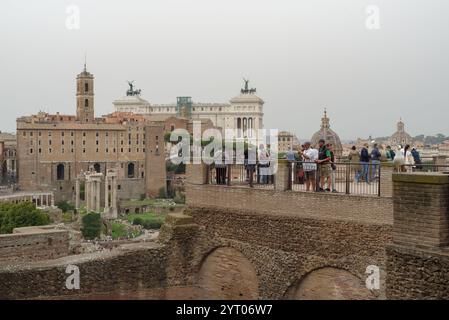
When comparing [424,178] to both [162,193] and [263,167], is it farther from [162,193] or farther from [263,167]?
[162,193]

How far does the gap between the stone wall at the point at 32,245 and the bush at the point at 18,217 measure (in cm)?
2488

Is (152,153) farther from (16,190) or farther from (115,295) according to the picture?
(115,295)

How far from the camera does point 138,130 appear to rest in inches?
4141

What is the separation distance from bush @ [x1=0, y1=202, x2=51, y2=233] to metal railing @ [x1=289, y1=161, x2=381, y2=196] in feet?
144

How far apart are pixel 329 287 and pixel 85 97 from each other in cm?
10160

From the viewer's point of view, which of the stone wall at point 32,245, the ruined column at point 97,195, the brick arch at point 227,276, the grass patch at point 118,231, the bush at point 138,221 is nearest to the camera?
the brick arch at point 227,276

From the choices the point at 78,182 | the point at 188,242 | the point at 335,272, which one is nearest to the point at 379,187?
the point at 335,272

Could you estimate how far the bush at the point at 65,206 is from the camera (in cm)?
8694

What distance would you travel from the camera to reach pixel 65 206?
88375 mm

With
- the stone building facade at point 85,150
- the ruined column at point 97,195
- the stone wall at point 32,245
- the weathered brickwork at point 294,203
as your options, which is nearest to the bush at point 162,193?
the stone building facade at point 85,150

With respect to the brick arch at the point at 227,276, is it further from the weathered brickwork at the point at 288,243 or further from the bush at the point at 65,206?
the bush at the point at 65,206

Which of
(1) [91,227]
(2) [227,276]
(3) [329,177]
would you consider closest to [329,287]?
(3) [329,177]

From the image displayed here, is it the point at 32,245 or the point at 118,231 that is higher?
the point at 32,245

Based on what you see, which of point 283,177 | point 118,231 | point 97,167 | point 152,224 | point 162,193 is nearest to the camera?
point 283,177
